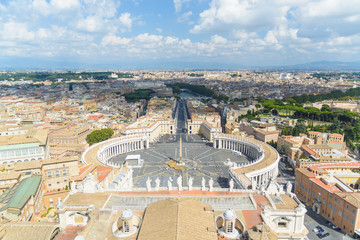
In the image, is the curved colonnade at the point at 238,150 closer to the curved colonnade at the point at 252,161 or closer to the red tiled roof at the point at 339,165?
the curved colonnade at the point at 252,161

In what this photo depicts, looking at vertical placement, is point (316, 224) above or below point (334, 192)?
below

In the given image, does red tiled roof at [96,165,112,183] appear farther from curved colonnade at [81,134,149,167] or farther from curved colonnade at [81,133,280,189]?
curved colonnade at [81,134,149,167]

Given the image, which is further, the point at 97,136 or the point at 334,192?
the point at 97,136

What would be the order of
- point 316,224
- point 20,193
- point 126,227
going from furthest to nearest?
point 316,224, point 20,193, point 126,227

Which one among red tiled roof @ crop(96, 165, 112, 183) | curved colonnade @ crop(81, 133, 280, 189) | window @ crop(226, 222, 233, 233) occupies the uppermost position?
window @ crop(226, 222, 233, 233)

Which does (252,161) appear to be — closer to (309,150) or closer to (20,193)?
(309,150)

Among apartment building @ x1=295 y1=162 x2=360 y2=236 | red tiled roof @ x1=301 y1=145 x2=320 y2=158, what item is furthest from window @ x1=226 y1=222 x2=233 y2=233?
red tiled roof @ x1=301 y1=145 x2=320 y2=158

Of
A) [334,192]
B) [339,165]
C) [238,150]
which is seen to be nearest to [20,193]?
[334,192]

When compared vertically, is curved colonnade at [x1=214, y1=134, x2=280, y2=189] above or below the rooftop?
below

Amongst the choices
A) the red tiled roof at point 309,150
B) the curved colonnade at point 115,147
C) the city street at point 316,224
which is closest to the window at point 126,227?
the city street at point 316,224
